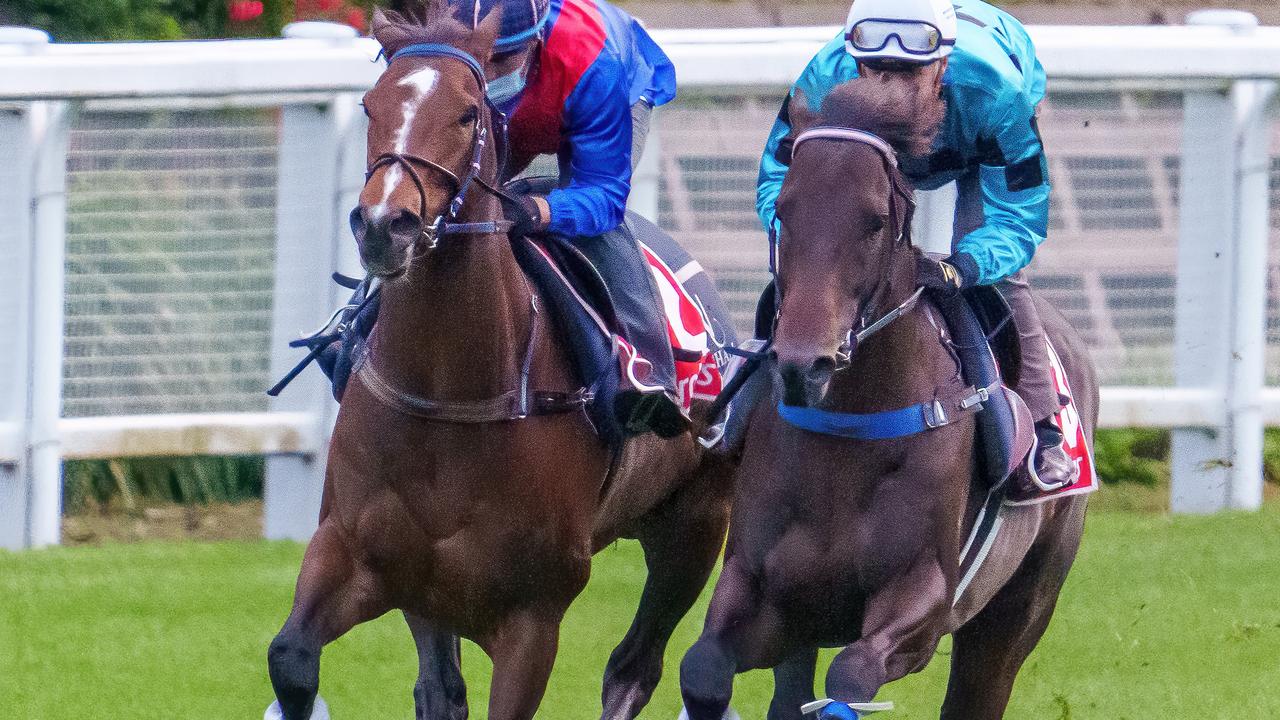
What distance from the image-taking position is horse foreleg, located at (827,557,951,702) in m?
4.20

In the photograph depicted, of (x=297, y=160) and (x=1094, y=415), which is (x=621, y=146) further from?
(x=297, y=160)

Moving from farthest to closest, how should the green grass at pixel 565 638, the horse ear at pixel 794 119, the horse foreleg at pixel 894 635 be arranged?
the green grass at pixel 565 638 → the horse ear at pixel 794 119 → the horse foreleg at pixel 894 635

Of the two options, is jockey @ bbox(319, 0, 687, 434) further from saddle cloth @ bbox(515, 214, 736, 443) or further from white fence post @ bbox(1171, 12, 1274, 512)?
white fence post @ bbox(1171, 12, 1274, 512)

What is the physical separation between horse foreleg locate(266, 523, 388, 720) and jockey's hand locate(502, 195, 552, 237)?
79 centimetres

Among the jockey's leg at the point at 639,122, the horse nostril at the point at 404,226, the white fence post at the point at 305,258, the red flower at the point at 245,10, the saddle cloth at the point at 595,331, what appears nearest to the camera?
the horse nostril at the point at 404,226

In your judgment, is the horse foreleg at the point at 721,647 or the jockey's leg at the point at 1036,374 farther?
the jockey's leg at the point at 1036,374

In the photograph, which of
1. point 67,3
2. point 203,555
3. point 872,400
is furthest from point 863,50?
point 67,3

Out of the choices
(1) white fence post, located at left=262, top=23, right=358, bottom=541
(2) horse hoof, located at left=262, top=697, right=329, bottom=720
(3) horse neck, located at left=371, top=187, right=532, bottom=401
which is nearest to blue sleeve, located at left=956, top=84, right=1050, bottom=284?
(3) horse neck, located at left=371, top=187, right=532, bottom=401

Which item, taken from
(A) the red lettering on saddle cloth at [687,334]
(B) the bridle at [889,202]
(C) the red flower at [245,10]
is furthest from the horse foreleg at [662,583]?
(C) the red flower at [245,10]

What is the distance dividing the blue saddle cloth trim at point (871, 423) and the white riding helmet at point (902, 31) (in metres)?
0.73

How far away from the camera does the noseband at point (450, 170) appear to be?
4.18 m

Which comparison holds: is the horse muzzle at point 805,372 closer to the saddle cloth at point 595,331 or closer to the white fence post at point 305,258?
the saddle cloth at point 595,331

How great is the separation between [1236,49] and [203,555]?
4515mm

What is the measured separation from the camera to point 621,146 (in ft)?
16.5
